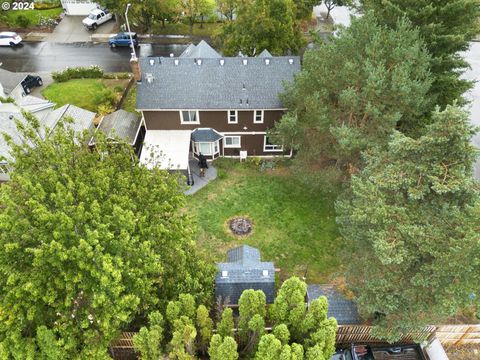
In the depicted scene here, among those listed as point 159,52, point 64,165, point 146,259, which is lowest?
point 159,52

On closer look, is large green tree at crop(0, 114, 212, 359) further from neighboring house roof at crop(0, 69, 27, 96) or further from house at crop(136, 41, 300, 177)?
neighboring house roof at crop(0, 69, 27, 96)

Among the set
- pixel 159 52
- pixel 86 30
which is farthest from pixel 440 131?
pixel 86 30

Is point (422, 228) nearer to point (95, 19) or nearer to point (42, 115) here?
point (42, 115)

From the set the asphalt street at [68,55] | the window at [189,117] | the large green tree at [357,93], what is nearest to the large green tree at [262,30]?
the large green tree at [357,93]

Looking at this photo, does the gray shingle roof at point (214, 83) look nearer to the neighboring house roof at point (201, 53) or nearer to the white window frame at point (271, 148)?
the white window frame at point (271, 148)

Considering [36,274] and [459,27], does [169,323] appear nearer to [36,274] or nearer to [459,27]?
[36,274]
